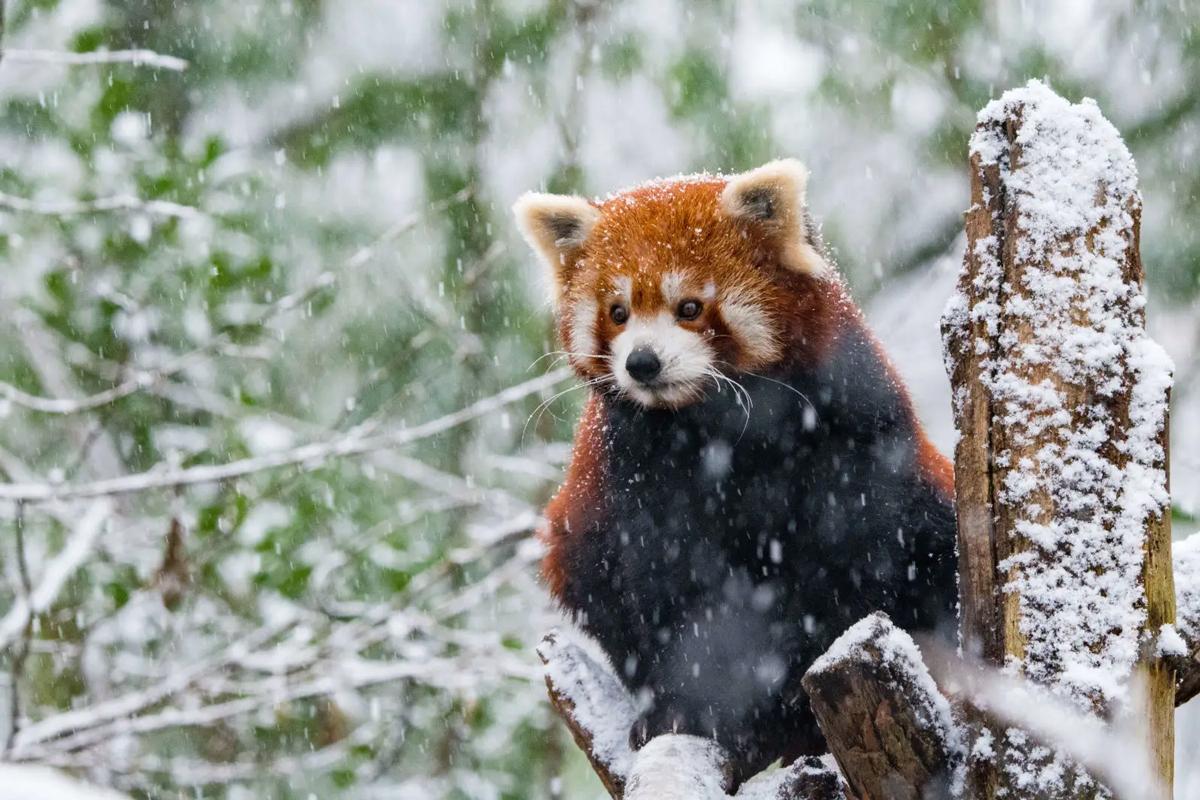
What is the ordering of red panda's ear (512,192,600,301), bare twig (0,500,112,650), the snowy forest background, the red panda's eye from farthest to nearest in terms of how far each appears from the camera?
the snowy forest background
bare twig (0,500,112,650)
red panda's ear (512,192,600,301)
the red panda's eye

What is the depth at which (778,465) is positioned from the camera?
2.14 meters

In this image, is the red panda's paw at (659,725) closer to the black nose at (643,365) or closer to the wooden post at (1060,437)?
the black nose at (643,365)

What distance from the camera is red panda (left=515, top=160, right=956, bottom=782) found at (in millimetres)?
2115

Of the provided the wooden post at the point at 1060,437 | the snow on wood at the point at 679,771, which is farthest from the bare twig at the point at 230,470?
the wooden post at the point at 1060,437

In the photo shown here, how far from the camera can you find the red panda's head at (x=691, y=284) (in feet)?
7.32

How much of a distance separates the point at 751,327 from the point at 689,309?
14 centimetres

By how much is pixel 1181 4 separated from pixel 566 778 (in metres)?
3.97

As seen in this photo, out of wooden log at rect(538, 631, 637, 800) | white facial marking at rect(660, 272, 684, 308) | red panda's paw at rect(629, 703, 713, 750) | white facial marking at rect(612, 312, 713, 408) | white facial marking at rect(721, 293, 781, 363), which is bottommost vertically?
red panda's paw at rect(629, 703, 713, 750)

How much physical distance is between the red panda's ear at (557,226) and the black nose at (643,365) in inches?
19.0

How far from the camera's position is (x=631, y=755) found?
211 cm

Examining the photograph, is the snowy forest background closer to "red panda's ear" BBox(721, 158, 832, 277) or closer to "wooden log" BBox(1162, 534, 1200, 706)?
"red panda's ear" BBox(721, 158, 832, 277)

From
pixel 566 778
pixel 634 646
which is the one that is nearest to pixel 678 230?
pixel 634 646

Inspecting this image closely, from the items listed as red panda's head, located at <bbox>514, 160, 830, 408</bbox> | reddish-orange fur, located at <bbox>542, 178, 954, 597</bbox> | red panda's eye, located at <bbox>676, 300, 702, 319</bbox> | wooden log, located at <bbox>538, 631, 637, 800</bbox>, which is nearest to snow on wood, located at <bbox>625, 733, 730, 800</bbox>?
wooden log, located at <bbox>538, 631, 637, 800</bbox>

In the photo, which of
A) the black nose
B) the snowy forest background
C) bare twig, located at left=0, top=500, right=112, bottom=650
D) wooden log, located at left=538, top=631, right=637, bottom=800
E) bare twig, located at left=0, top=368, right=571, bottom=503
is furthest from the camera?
the snowy forest background
